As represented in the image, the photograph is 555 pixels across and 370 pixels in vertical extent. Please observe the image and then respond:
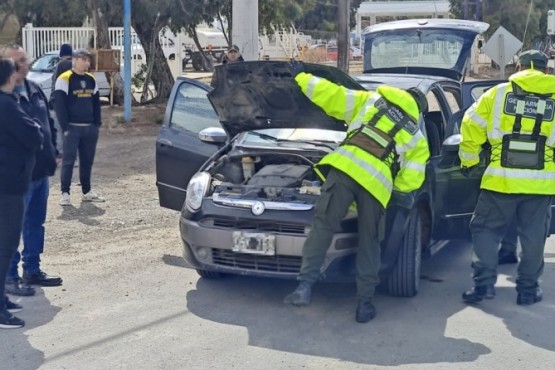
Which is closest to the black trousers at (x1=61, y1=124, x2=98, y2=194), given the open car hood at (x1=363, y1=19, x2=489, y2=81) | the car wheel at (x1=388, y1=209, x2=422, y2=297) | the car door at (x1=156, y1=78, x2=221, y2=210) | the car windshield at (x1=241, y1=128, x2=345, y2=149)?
the car door at (x1=156, y1=78, x2=221, y2=210)

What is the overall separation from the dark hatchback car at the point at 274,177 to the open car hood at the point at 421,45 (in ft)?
17.9

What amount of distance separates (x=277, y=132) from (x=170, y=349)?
252 centimetres

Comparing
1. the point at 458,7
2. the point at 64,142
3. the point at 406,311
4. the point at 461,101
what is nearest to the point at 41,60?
the point at 64,142

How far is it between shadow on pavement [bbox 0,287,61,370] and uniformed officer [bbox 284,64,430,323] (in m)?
1.74

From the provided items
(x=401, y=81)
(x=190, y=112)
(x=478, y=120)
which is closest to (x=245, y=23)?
(x=190, y=112)

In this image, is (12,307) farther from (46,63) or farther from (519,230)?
(46,63)

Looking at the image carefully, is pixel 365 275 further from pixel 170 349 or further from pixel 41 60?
pixel 41 60

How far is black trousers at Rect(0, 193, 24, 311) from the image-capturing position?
6.26m

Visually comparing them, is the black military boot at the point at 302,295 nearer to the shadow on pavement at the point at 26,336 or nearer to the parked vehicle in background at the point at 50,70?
the shadow on pavement at the point at 26,336

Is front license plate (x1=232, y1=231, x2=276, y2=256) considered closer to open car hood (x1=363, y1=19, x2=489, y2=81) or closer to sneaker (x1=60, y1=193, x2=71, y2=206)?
sneaker (x1=60, y1=193, x2=71, y2=206)

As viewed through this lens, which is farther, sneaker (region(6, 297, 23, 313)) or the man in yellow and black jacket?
the man in yellow and black jacket

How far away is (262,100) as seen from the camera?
7684 millimetres

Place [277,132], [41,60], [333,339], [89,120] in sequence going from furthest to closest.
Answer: [41,60] < [89,120] < [277,132] < [333,339]

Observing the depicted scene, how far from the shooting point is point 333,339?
20.2 ft
